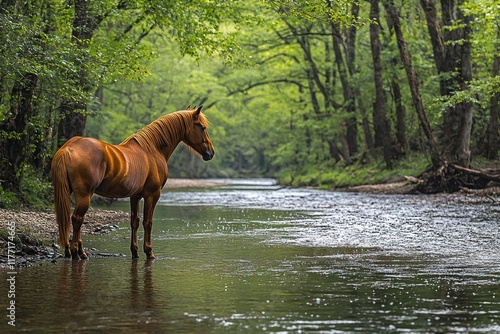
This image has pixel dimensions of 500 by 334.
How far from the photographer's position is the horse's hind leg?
9.44 meters

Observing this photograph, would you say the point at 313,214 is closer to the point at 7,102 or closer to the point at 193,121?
the point at 7,102

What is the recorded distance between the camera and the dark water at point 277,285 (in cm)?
572

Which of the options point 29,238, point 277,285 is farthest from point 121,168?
point 277,285

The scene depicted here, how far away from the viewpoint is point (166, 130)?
10.8 metres

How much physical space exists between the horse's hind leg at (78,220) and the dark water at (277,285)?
19 centimetres

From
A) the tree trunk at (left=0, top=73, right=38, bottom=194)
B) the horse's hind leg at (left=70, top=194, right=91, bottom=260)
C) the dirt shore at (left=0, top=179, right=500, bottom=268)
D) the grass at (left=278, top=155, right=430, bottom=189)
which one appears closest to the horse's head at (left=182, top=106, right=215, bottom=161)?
the horse's hind leg at (left=70, top=194, right=91, bottom=260)

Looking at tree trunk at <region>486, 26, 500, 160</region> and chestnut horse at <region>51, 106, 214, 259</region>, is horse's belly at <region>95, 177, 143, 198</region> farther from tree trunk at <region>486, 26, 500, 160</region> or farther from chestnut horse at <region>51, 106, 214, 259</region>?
tree trunk at <region>486, 26, 500, 160</region>

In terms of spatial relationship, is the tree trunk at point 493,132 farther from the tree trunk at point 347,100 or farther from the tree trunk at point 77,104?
the tree trunk at point 77,104

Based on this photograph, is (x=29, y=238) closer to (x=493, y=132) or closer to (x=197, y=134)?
(x=197, y=134)

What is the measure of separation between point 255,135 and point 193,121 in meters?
88.0

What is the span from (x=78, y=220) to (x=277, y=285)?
10.3 ft

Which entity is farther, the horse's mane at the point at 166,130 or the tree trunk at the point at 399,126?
the tree trunk at the point at 399,126

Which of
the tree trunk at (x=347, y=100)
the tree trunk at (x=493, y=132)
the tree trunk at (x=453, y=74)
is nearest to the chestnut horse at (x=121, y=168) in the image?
the tree trunk at (x=453, y=74)

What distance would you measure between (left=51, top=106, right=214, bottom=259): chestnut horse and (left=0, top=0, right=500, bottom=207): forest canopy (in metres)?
3.14
